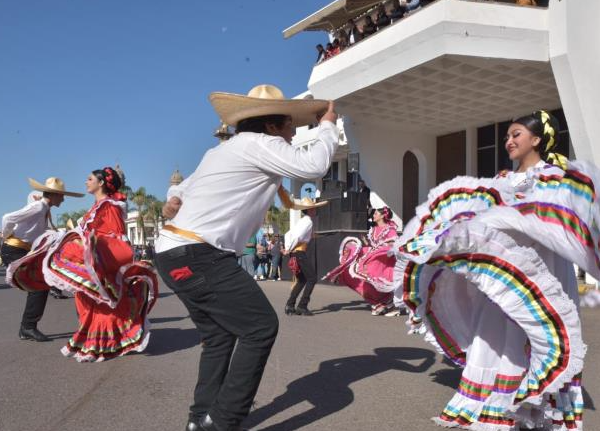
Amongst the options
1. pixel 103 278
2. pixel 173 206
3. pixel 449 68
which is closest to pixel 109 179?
pixel 103 278

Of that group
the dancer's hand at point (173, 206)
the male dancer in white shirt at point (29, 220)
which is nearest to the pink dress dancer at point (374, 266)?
the male dancer in white shirt at point (29, 220)

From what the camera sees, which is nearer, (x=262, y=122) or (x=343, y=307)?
(x=262, y=122)

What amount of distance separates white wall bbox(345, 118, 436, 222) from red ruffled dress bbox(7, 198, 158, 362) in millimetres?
14035

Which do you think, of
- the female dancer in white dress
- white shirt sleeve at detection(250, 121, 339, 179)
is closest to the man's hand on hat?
white shirt sleeve at detection(250, 121, 339, 179)

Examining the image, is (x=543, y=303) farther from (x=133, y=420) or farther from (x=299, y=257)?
(x=299, y=257)

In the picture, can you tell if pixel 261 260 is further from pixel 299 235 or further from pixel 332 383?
pixel 332 383

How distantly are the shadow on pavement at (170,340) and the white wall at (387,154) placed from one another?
12.8 meters

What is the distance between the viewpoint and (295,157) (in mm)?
2748

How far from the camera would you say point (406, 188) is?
2245cm

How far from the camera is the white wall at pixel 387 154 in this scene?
62.2 ft

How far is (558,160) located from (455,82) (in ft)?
38.1

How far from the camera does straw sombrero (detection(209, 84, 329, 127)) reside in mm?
2883

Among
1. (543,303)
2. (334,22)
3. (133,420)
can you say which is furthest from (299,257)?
(334,22)

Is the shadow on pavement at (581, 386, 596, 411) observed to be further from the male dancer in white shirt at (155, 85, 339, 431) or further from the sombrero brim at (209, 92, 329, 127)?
the sombrero brim at (209, 92, 329, 127)
